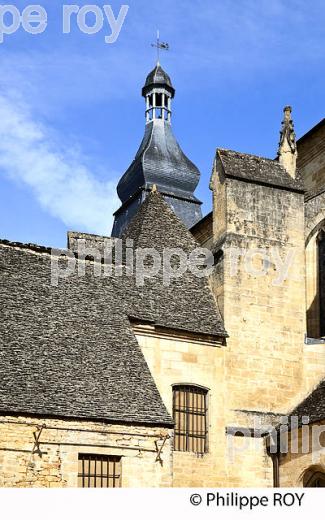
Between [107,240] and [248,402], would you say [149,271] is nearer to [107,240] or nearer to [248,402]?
[107,240]

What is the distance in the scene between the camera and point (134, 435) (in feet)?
71.4

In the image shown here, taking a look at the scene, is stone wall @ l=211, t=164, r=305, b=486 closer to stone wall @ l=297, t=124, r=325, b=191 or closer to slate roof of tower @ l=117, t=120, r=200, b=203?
stone wall @ l=297, t=124, r=325, b=191

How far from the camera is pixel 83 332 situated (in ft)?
76.5

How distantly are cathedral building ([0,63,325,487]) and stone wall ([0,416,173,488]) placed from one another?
3 centimetres

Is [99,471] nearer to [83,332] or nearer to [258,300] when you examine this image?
[83,332]

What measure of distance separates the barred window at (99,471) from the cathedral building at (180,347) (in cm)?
3

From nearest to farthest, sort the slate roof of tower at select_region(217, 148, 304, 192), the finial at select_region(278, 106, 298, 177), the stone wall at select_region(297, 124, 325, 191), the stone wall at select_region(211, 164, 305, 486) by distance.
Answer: the stone wall at select_region(211, 164, 305, 486) < the slate roof of tower at select_region(217, 148, 304, 192) < the finial at select_region(278, 106, 298, 177) < the stone wall at select_region(297, 124, 325, 191)

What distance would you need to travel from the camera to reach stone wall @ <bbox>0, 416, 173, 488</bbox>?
2052cm

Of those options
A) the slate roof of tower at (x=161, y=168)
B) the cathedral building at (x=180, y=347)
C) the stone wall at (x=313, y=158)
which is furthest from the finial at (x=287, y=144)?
the slate roof of tower at (x=161, y=168)

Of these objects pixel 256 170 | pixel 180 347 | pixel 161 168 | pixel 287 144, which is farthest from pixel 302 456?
pixel 161 168

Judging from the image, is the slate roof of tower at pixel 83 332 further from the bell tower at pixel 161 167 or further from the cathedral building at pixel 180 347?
the bell tower at pixel 161 167

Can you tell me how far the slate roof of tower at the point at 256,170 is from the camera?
2689 cm

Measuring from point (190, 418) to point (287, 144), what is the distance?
911 centimetres

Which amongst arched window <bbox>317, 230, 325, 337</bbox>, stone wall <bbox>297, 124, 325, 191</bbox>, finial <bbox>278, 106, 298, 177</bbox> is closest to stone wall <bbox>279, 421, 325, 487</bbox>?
arched window <bbox>317, 230, 325, 337</bbox>
